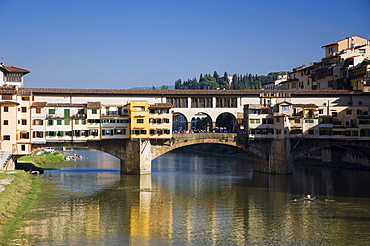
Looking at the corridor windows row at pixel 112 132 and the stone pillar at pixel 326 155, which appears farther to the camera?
the stone pillar at pixel 326 155

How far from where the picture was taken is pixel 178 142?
232ft

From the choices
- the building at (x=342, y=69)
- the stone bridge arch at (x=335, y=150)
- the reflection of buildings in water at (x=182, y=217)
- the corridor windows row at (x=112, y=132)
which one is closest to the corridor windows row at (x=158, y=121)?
the corridor windows row at (x=112, y=132)

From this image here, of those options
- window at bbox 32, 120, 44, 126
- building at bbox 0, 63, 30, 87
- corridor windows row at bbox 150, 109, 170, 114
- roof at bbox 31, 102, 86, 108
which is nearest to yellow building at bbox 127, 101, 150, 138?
corridor windows row at bbox 150, 109, 170, 114

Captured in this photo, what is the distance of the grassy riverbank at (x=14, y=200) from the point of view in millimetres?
35750

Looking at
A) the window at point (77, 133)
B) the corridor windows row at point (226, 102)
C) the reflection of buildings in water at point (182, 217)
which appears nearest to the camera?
the reflection of buildings in water at point (182, 217)

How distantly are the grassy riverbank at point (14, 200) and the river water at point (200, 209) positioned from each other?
35.3 inches

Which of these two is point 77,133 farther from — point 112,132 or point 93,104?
point 112,132

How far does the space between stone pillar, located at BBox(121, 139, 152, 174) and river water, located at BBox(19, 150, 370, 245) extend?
145 centimetres

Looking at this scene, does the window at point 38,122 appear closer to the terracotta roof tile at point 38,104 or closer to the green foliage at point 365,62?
the terracotta roof tile at point 38,104

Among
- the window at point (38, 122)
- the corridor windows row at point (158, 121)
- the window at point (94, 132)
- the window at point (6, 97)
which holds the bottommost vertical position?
the window at point (94, 132)

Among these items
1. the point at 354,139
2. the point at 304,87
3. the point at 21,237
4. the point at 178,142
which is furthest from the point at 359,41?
the point at 21,237

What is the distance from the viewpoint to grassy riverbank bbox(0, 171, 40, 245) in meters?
35.8

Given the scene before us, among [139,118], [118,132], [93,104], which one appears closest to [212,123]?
[139,118]

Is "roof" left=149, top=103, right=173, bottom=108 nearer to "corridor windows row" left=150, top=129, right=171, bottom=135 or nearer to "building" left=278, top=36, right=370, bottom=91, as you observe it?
"corridor windows row" left=150, top=129, right=171, bottom=135
